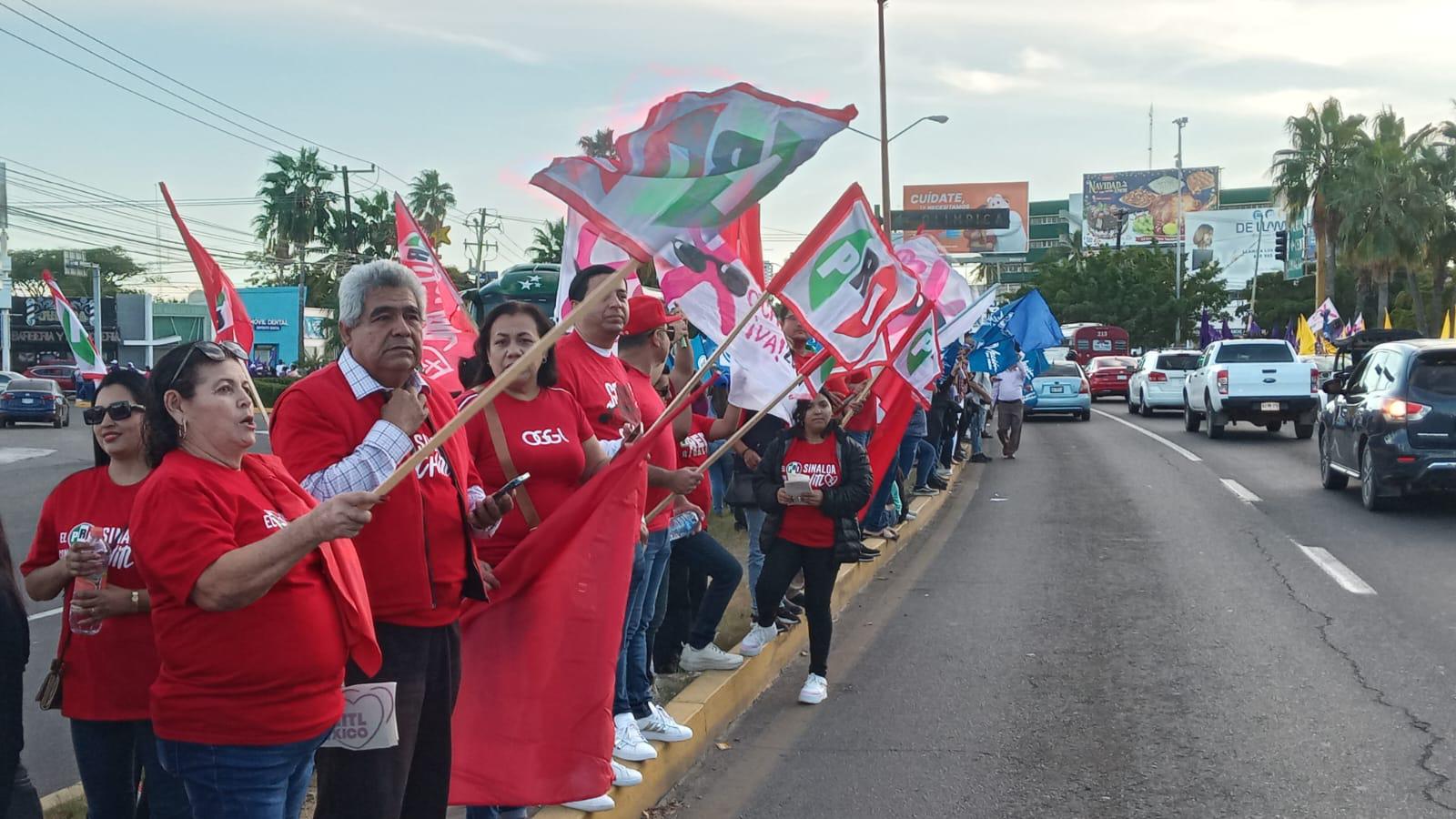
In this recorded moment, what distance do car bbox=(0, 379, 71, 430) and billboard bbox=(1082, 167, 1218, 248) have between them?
104m

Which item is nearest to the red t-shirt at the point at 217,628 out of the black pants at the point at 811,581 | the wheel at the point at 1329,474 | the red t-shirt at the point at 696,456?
the red t-shirt at the point at 696,456

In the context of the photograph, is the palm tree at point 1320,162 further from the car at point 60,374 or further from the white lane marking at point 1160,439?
the car at point 60,374

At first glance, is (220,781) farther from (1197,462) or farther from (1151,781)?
(1197,462)

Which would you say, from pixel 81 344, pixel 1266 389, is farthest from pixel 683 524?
pixel 1266 389

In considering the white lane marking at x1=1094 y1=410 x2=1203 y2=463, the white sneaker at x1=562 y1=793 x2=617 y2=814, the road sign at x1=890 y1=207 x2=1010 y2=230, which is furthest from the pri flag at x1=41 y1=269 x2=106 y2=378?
the road sign at x1=890 y1=207 x2=1010 y2=230

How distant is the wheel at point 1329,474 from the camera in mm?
15703

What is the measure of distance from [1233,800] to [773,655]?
2962 mm

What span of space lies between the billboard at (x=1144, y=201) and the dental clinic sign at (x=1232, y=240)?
43.1 ft

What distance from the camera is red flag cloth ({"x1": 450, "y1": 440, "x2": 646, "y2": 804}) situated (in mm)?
4445

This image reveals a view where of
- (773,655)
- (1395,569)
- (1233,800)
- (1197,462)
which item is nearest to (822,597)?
(773,655)

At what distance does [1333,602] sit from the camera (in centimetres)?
926

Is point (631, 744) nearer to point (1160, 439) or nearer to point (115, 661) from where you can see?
point (115, 661)

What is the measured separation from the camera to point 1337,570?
1055cm

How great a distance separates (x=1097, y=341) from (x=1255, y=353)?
3607 centimetres
